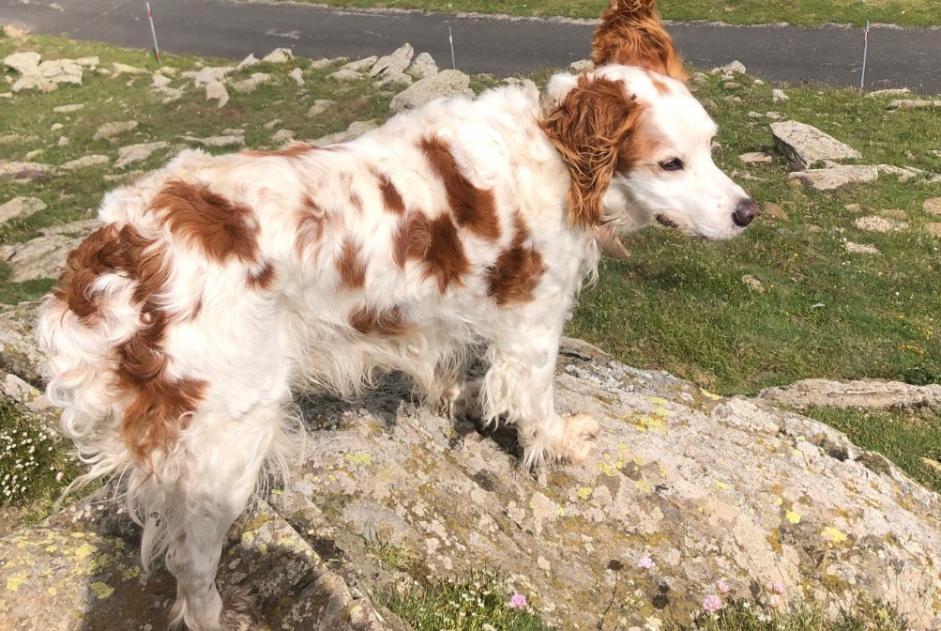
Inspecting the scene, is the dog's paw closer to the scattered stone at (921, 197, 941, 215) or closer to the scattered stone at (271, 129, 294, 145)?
the scattered stone at (921, 197, 941, 215)

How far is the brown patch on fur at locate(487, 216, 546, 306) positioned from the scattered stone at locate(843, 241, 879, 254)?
8518mm

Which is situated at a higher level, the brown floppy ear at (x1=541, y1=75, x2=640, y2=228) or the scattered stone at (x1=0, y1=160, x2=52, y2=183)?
the brown floppy ear at (x1=541, y1=75, x2=640, y2=228)

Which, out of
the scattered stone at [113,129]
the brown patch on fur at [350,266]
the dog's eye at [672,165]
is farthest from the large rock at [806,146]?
the scattered stone at [113,129]

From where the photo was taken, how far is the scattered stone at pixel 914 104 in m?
16.7

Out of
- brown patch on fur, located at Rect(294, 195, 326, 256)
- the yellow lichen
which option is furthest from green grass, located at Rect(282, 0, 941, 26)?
the yellow lichen

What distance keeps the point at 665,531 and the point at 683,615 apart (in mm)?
489

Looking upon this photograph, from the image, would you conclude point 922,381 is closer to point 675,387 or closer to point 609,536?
point 675,387

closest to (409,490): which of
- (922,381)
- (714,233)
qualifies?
(714,233)

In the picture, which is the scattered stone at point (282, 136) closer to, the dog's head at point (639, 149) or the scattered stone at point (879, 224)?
the scattered stone at point (879, 224)

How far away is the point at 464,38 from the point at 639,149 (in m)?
24.0

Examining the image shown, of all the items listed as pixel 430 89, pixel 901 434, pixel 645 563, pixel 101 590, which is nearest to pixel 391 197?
pixel 101 590

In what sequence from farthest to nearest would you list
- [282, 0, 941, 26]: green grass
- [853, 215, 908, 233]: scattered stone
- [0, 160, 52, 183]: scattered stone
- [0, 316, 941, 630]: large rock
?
[282, 0, 941, 26]: green grass
[0, 160, 52, 183]: scattered stone
[853, 215, 908, 233]: scattered stone
[0, 316, 941, 630]: large rock

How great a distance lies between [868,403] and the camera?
7.15 meters

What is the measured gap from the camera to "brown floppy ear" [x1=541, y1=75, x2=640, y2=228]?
3.60 meters
